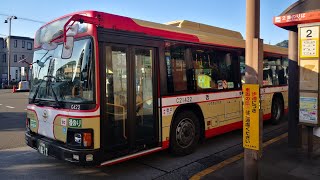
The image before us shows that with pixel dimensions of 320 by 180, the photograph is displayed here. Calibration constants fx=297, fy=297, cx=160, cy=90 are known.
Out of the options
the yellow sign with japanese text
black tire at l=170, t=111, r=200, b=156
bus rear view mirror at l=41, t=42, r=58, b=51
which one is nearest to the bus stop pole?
black tire at l=170, t=111, r=200, b=156

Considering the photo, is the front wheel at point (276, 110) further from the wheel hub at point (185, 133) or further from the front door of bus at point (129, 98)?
the front door of bus at point (129, 98)

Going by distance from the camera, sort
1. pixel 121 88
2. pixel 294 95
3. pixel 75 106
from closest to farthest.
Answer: pixel 75 106 → pixel 121 88 → pixel 294 95

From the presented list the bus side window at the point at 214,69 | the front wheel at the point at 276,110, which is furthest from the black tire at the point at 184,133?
the front wheel at the point at 276,110

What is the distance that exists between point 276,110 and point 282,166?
16.6 feet

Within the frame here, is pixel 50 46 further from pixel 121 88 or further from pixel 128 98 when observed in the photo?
pixel 128 98

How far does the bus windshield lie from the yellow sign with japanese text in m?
2.34

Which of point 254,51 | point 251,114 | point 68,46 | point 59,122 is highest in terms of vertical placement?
point 68,46

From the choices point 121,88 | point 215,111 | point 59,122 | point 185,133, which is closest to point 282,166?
point 185,133

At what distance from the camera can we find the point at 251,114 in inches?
163

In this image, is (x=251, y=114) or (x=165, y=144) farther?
(x=165, y=144)

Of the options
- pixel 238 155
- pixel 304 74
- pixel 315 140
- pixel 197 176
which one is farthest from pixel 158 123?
pixel 315 140

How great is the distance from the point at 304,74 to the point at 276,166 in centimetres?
198

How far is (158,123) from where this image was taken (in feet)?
18.9

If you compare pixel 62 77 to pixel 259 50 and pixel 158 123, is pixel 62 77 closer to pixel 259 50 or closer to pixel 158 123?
pixel 158 123
